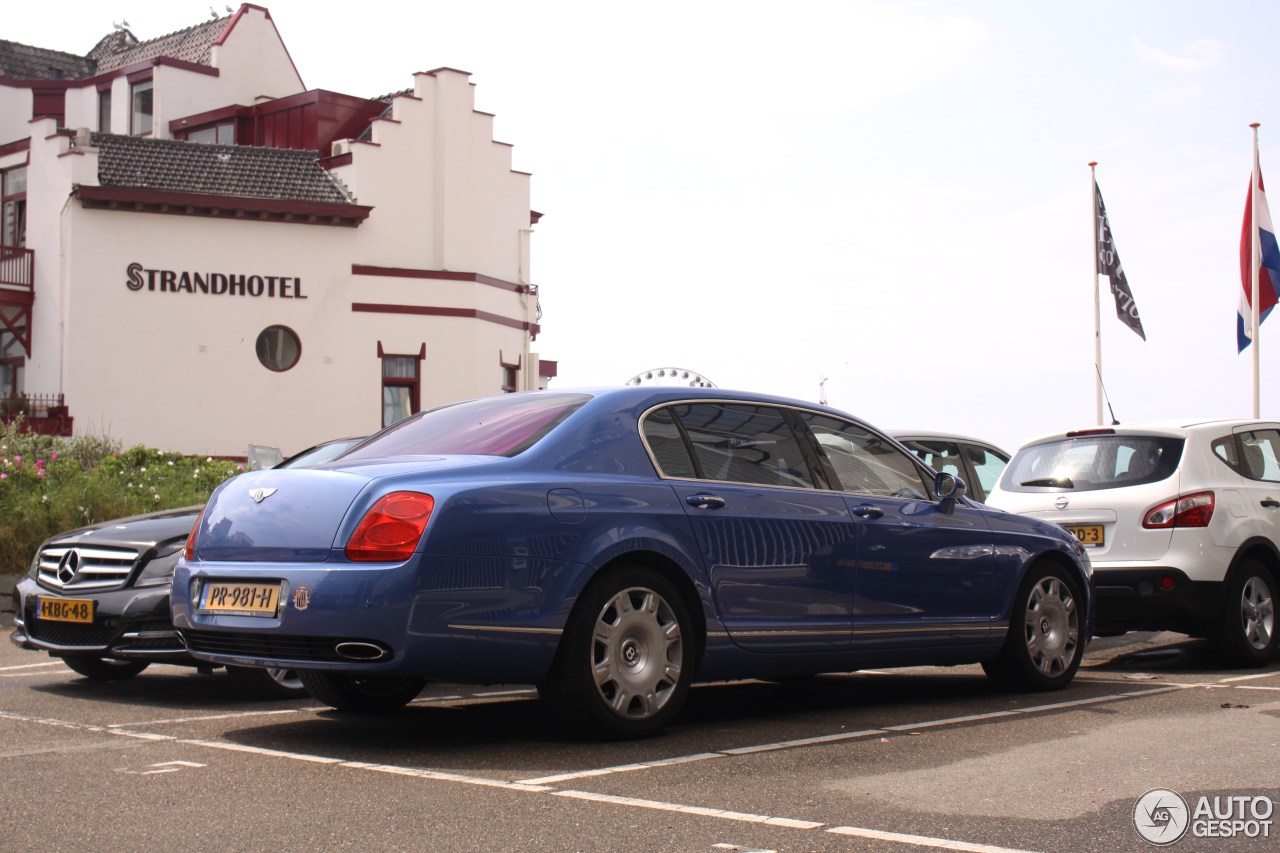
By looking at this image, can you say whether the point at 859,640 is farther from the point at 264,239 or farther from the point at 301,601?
the point at 264,239

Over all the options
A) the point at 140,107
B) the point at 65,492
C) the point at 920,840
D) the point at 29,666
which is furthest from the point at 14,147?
the point at 920,840

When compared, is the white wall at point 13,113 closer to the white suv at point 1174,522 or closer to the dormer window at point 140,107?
the dormer window at point 140,107

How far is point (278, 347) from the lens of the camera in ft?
114

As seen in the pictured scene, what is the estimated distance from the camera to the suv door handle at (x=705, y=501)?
6.76m

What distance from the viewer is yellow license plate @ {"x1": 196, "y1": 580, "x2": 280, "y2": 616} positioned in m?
6.14

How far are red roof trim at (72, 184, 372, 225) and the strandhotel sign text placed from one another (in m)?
1.35

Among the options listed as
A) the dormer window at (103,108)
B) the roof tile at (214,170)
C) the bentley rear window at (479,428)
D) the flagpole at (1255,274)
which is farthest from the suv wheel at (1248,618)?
the dormer window at (103,108)

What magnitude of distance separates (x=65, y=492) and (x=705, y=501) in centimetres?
1120

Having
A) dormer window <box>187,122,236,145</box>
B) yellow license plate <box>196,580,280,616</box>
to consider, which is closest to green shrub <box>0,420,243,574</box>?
yellow license plate <box>196,580,280,616</box>

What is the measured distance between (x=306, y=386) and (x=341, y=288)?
2.45 meters

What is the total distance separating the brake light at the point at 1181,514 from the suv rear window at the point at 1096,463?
209mm

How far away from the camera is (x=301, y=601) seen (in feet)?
19.6

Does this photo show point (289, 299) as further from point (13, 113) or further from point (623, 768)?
point (623, 768)

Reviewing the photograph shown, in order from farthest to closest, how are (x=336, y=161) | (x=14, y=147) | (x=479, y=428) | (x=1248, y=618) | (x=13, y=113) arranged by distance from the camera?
(x=13, y=113) < (x=336, y=161) < (x=14, y=147) < (x=1248, y=618) < (x=479, y=428)
